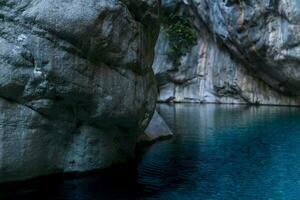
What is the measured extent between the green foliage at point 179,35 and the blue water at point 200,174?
38.1 metres

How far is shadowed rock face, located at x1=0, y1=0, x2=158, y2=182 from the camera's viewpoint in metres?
16.8

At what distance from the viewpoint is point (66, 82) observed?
1759 cm

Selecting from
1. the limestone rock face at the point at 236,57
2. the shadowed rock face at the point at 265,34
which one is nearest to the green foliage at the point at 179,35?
the limestone rock face at the point at 236,57

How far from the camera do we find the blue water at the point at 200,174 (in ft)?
57.6

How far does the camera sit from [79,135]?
19609 millimetres

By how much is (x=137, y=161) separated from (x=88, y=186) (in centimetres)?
552

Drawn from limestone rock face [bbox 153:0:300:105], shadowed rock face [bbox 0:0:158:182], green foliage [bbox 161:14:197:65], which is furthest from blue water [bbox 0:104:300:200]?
green foliage [bbox 161:14:197:65]

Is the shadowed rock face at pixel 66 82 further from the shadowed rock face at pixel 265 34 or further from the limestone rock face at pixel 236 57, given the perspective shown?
the limestone rock face at pixel 236 57

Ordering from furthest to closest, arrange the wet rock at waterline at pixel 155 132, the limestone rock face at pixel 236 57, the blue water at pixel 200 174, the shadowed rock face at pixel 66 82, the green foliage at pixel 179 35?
the green foliage at pixel 179 35, the limestone rock face at pixel 236 57, the wet rock at waterline at pixel 155 132, the blue water at pixel 200 174, the shadowed rock face at pixel 66 82

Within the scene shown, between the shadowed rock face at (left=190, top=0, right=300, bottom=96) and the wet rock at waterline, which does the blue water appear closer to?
the wet rock at waterline

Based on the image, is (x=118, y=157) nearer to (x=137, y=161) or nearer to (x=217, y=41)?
(x=137, y=161)

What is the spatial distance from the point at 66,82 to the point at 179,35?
2139 inches

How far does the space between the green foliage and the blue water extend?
38142 millimetres

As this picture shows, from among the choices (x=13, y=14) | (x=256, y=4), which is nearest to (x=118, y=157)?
(x=13, y=14)
